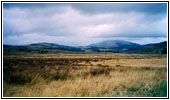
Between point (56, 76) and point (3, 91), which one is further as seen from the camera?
point (56, 76)

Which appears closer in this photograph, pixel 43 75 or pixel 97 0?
pixel 97 0

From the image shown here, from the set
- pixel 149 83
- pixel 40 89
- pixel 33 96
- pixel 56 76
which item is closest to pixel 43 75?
pixel 56 76

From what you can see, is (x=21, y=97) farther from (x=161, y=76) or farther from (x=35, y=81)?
(x=161, y=76)

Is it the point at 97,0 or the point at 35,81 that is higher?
the point at 97,0

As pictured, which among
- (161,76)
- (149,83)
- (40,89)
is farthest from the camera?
(161,76)

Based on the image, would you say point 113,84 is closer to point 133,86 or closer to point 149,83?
point 133,86

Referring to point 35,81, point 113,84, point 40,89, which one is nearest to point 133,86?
point 113,84

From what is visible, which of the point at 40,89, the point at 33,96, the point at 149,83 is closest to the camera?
the point at 33,96

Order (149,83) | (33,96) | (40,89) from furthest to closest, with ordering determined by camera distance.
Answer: (149,83)
(40,89)
(33,96)

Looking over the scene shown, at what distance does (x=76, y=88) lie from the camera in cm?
536

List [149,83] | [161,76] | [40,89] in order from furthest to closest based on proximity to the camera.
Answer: [161,76] → [149,83] → [40,89]

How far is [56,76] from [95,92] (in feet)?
8.11

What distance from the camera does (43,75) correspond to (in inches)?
272

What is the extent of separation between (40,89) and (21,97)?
0.65m
